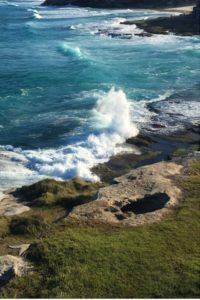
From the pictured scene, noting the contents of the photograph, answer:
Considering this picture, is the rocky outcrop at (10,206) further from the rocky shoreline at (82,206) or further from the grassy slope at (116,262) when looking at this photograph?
the grassy slope at (116,262)

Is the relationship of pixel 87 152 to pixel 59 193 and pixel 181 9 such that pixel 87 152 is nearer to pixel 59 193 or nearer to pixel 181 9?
pixel 59 193

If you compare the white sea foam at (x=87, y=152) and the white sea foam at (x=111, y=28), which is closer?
the white sea foam at (x=87, y=152)

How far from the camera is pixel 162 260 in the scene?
17.7 meters

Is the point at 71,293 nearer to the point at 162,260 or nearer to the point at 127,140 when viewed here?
the point at 162,260

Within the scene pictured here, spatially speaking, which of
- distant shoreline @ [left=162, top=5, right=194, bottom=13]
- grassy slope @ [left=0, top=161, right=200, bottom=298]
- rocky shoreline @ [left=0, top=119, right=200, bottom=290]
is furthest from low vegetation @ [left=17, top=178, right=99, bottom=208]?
distant shoreline @ [left=162, top=5, right=194, bottom=13]

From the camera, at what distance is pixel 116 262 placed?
17.5 meters

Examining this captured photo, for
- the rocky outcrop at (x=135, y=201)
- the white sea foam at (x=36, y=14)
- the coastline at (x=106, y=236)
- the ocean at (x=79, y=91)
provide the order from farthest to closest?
the white sea foam at (x=36, y=14) → the ocean at (x=79, y=91) → the rocky outcrop at (x=135, y=201) → the coastline at (x=106, y=236)

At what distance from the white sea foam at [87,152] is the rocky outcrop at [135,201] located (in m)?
6.29

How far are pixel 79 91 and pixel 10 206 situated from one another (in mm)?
24159

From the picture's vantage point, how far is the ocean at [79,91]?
34.2 meters

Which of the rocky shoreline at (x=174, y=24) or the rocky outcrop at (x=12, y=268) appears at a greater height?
the rocky outcrop at (x=12, y=268)

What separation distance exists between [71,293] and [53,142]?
21130mm

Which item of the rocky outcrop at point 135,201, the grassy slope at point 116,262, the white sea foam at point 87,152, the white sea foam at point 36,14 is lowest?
the white sea foam at point 36,14

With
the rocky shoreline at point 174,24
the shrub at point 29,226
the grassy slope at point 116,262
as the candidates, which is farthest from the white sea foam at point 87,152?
the rocky shoreline at point 174,24
